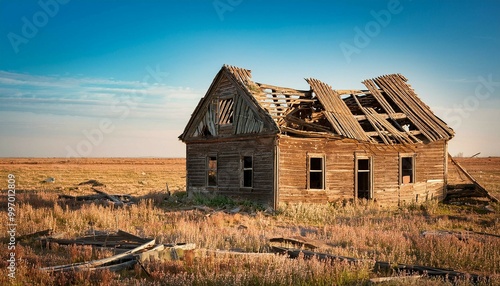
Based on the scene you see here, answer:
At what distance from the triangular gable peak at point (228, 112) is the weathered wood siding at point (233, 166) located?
47 centimetres

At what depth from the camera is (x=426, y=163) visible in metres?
21.9

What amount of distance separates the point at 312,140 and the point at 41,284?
13.4 meters

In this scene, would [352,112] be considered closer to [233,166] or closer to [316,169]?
[316,169]

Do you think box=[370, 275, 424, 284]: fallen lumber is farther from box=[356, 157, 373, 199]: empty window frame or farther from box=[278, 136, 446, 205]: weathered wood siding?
box=[356, 157, 373, 199]: empty window frame

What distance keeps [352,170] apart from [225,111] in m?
6.52

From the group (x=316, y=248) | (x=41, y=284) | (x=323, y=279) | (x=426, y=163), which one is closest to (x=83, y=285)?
(x=41, y=284)

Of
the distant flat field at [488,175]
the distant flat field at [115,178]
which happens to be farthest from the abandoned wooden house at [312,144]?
the distant flat field at [115,178]

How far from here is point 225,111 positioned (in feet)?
68.3

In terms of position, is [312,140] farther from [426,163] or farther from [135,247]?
[135,247]

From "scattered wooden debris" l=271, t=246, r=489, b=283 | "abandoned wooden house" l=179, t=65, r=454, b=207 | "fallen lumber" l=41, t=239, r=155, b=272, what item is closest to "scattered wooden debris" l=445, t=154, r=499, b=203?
"abandoned wooden house" l=179, t=65, r=454, b=207

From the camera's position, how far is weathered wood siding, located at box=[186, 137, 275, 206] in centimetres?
1809

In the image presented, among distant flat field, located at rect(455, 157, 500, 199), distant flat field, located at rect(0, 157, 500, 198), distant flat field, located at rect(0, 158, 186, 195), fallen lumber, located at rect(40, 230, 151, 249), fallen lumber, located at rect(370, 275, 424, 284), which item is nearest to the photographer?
fallen lumber, located at rect(370, 275, 424, 284)

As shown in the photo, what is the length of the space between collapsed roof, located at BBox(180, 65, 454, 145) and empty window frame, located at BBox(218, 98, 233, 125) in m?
1.32

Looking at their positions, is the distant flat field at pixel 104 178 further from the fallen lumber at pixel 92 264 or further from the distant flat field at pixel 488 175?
the distant flat field at pixel 488 175
